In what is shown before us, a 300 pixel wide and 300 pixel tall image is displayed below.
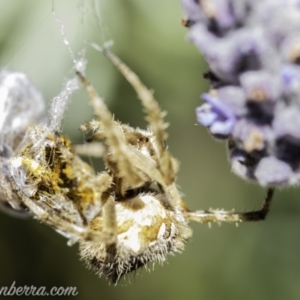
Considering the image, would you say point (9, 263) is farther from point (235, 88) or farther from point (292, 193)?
point (235, 88)

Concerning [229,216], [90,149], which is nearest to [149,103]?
[90,149]

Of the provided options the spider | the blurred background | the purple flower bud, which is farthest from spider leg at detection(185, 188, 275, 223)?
the blurred background

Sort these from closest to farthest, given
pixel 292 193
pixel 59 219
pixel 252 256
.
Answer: pixel 59 219 → pixel 292 193 → pixel 252 256

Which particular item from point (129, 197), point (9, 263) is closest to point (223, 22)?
point (129, 197)

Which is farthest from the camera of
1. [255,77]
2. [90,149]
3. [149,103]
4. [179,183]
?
[179,183]

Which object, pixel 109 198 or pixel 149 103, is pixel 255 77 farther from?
pixel 109 198
